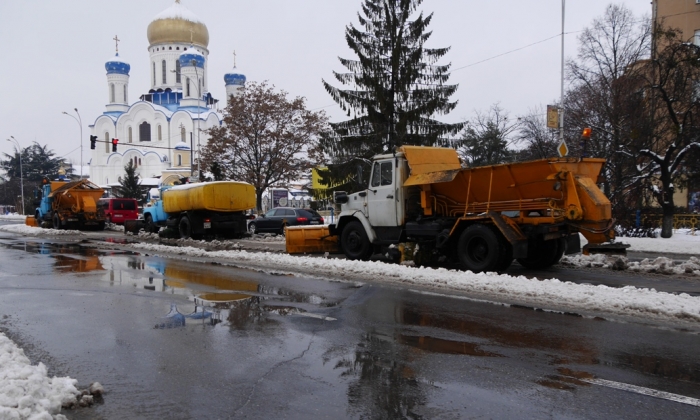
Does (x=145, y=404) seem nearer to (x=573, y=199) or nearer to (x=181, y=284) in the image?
(x=181, y=284)

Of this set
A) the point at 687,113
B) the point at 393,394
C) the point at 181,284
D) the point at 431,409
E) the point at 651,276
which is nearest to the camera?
the point at 431,409

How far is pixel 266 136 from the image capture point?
38.3 metres

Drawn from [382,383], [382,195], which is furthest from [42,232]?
[382,383]

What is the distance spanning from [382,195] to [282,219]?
1456 centimetres

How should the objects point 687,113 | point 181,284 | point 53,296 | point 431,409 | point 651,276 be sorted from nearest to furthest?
point 431,409
point 53,296
point 181,284
point 651,276
point 687,113

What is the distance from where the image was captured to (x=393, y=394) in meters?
4.81

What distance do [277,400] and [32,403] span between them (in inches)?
74.5

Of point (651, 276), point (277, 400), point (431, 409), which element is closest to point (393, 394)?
point (431, 409)

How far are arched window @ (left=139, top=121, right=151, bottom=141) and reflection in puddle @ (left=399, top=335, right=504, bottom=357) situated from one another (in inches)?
3155

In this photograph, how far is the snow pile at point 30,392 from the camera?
13.2ft

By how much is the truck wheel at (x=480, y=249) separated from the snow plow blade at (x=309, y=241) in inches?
193

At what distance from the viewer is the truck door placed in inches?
546

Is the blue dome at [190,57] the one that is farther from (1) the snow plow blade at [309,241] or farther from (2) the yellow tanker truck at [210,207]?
(1) the snow plow blade at [309,241]

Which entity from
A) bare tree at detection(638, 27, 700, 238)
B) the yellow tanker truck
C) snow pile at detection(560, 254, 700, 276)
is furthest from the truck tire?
the yellow tanker truck
